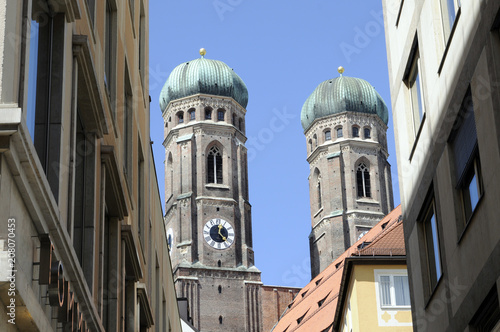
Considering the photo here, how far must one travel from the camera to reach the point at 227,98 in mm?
89812

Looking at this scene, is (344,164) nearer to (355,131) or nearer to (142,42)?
(355,131)

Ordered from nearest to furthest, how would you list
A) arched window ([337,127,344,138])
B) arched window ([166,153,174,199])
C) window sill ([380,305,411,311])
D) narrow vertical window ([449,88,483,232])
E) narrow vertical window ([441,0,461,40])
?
narrow vertical window ([449,88,483,232]) < narrow vertical window ([441,0,461,40]) < window sill ([380,305,411,311]) < arched window ([166,153,174,199]) < arched window ([337,127,344,138])

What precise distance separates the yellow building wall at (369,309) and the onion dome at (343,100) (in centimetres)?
7275

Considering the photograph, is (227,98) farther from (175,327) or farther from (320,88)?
(175,327)

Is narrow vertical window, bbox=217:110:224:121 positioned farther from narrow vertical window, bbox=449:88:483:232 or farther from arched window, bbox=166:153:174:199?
narrow vertical window, bbox=449:88:483:232

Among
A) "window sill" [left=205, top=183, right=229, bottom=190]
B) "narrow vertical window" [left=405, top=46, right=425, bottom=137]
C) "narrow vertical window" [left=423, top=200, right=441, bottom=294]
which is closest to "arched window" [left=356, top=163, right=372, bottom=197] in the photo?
"window sill" [left=205, top=183, right=229, bottom=190]

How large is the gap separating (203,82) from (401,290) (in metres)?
65.0

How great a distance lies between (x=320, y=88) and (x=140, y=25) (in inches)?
3266

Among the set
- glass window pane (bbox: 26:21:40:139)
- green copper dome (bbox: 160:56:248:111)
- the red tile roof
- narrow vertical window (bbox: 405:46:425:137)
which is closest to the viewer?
glass window pane (bbox: 26:21:40:139)

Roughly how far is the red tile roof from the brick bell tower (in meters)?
6.05

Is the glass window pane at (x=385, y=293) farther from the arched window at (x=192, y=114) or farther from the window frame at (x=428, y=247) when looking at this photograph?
the arched window at (x=192, y=114)

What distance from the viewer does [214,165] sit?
84875 millimetres

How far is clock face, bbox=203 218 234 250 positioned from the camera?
81.1m

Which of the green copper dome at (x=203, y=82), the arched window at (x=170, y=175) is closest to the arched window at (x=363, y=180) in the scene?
the green copper dome at (x=203, y=82)
